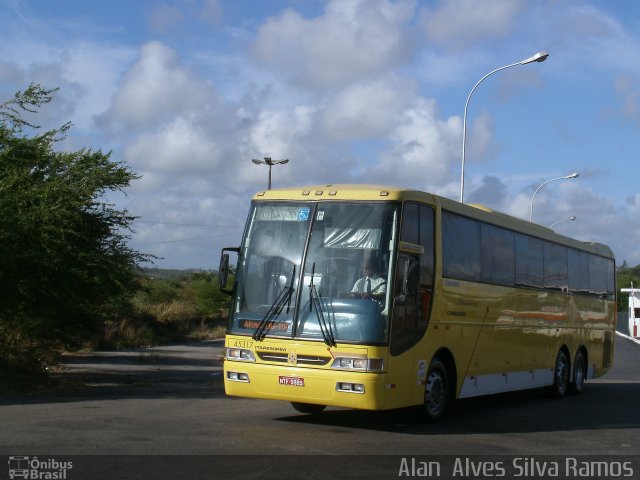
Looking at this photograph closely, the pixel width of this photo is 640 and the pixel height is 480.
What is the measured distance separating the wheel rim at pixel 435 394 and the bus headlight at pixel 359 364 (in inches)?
62.7

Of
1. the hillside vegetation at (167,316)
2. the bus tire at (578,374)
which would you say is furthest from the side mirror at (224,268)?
the bus tire at (578,374)

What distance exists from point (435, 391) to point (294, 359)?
2.47m

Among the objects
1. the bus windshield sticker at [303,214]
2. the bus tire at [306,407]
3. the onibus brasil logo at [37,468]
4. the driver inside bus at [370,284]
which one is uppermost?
the bus windshield sticker at [303,214]

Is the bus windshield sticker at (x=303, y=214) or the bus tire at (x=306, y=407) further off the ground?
the bus windshield sticker at (x=303, y=214)

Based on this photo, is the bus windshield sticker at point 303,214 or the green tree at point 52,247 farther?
the green tree at point 52,247

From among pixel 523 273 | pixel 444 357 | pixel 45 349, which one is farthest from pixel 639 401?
pixel 45 349

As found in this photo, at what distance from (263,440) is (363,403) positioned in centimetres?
138

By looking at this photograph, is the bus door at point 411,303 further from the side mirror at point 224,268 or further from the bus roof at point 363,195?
the side mirror at point 224,268

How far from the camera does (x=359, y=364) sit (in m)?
11.0

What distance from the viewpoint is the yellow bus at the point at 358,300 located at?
11180 mm

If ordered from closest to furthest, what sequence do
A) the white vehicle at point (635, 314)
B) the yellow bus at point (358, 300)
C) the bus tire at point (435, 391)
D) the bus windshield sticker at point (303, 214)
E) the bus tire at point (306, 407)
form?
the yellow bus at point (358, 300) < the bus windshield sticker at point (303, 214) < the bus tire at point (435, 391) < the bus tire at point (306, 407) < the white vehicle at point (635, 314)

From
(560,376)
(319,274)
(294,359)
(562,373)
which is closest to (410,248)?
(319,274)

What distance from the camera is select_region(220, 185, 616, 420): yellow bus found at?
11.2 m

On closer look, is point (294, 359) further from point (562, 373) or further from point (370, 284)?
point (562, 373)
